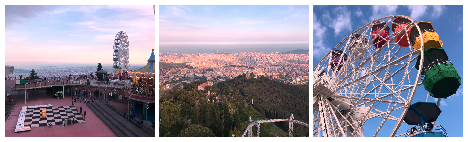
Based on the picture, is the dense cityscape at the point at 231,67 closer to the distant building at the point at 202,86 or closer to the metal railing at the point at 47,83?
the distant building at the point at 202,86

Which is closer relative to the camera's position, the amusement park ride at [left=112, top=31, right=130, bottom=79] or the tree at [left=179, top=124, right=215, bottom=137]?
the tree at [left=179, top=124, right=215, bottom=137]

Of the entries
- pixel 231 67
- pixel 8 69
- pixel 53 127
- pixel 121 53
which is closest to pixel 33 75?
pixel 8 69

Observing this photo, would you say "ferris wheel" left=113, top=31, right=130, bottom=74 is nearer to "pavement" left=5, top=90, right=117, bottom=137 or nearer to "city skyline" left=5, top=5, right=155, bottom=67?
"city skyline" left=5, top=5, right=155, bottom=67

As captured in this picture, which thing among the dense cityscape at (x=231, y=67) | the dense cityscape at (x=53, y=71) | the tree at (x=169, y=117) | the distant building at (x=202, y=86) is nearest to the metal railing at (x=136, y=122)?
the tree at (x=169, y=117)

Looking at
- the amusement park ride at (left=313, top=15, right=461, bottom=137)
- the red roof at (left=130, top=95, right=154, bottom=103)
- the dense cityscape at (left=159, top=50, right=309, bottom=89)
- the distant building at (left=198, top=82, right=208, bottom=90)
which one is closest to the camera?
the amusement park ride at (left=313, top=15, right=461, bottom=137)

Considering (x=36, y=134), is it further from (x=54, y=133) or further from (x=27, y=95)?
(x=27, y=95)

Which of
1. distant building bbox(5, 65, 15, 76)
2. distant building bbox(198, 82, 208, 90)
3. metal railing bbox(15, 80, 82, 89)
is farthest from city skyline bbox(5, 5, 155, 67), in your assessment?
distant building bbox(198, 82, 208, 90)

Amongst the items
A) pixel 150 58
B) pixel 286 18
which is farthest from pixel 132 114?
pixel 286 18
